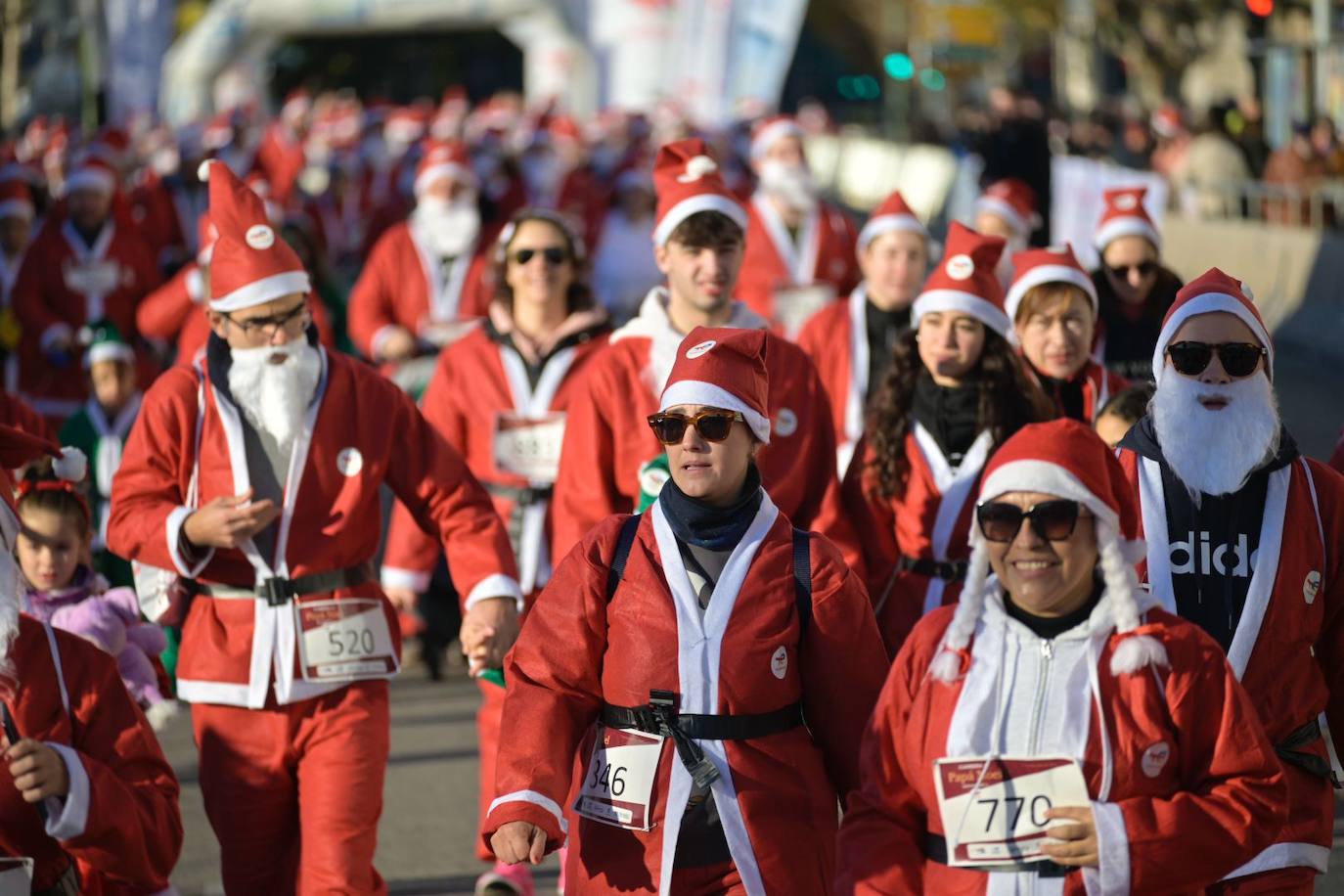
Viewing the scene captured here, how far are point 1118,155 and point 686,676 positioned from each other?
109ft

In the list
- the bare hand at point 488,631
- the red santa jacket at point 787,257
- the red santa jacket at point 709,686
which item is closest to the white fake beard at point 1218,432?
the red santa jacket at point 709,686

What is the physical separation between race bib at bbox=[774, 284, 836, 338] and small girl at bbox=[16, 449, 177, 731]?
6329 millimetres

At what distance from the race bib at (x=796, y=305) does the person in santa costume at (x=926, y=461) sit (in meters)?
5.18

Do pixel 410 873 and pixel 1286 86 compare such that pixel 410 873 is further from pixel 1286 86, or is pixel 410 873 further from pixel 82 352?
pixel 1286 86

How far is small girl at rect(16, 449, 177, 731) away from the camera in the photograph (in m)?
6.23

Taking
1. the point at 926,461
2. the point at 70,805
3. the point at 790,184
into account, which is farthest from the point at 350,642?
the point at 790,184

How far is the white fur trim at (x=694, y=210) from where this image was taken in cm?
726

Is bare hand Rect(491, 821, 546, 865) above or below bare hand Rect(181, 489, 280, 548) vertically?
below

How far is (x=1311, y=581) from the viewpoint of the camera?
5020 millimetres

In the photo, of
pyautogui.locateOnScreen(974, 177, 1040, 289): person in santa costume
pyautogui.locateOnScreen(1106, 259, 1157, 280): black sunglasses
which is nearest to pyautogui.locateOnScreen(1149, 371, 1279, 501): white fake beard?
pyautogui.locateOnScreen(1106, 259, 1157, 280): black sunglasses

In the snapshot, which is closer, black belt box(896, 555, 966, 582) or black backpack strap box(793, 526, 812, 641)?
black backpack strap box(793, 526, 812, 641)

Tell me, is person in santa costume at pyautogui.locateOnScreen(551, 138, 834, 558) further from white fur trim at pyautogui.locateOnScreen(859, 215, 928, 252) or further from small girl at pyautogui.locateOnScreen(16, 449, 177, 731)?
white fur trim at pyautogui.locateOnScreen(859, 215, 928, 252)

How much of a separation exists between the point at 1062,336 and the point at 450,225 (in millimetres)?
5661

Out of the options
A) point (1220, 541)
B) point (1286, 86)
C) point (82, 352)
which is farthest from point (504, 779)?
point (1286, 86)
